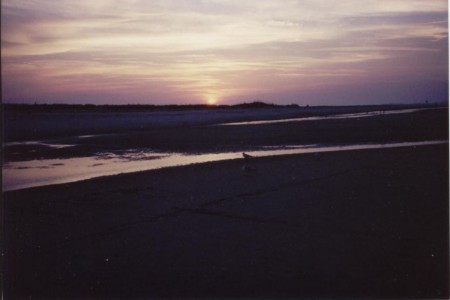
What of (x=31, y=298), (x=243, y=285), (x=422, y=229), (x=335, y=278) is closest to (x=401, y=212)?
(x=422, y=229)

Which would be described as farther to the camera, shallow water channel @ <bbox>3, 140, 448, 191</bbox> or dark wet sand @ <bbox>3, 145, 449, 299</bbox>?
shallow water channel @ <bbox>3, 140, 448, 191</bbox>

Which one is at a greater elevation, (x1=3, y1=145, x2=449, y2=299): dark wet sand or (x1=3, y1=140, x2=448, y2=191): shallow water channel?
(x1=3, y1=140, x2=448, y2=191): shallow water channel

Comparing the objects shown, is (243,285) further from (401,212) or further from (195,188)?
(195,188)

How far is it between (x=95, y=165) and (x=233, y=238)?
208 inches

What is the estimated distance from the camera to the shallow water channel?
22.4 ft

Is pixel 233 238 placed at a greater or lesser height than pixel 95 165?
lesser

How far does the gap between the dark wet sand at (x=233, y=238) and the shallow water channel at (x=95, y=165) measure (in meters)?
1.10

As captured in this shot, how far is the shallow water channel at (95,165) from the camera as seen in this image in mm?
6820

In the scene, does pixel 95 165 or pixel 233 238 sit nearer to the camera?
pixel 233 238

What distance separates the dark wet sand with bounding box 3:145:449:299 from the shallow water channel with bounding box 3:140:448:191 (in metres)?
1.10

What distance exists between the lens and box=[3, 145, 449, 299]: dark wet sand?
280cm

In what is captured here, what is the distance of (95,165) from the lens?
8.22 metres

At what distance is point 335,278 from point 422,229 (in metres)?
1.26

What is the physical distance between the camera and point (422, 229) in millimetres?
3670
